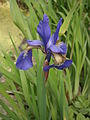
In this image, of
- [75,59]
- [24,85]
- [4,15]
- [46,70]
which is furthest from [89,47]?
[4,15]

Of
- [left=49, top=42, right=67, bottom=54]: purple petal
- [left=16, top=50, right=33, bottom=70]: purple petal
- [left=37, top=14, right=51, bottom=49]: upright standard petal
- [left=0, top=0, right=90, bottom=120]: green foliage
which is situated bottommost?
[left=0, top=0, right=90, bottom=120]: green foliage

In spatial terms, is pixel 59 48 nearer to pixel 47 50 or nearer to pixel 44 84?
pixel 47 50

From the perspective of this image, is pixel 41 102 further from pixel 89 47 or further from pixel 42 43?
pixel 89 47

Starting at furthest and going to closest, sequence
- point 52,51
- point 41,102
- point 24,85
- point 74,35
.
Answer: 1. point 74,35
2. point 24,85
3. point 41,102
4. point 52,51

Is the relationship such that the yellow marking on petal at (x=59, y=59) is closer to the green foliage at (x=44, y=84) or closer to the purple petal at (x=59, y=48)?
the purple petal at (x=59, y=48)

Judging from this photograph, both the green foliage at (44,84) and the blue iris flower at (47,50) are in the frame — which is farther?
the green foliage at (44,84)

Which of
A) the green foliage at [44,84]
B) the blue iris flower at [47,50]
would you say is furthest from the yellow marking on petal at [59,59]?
the green foliage at [44,84]

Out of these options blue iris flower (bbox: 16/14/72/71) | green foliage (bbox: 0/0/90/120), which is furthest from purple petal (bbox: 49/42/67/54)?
green foliage (bbox: 0/0/90/120)

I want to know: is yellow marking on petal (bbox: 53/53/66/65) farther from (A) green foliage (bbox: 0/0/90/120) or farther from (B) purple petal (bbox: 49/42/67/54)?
(A) green foliage (bbox: 0/0/90/120)
